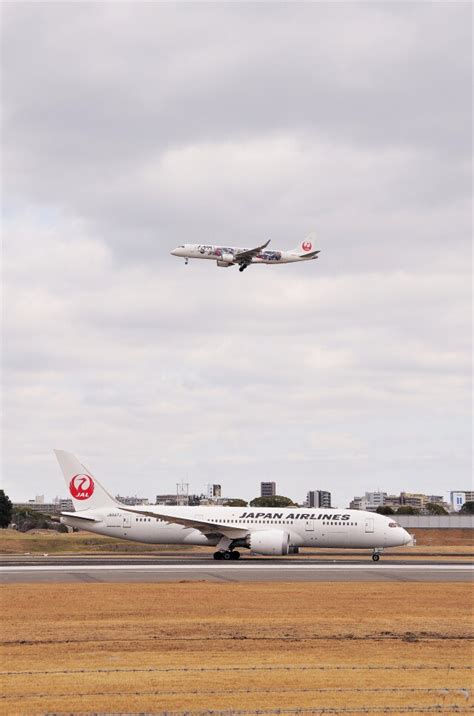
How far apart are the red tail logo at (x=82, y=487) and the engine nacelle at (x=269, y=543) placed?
12361mm

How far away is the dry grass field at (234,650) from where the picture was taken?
653 inches

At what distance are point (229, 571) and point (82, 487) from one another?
1934 cm

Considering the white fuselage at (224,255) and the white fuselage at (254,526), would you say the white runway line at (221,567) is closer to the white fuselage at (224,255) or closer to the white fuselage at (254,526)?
the white fuselage at (254,526)

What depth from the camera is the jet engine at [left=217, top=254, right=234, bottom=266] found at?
7181 cm

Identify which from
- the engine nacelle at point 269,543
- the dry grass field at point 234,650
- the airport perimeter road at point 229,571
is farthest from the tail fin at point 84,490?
the dry grass field at point 234,650

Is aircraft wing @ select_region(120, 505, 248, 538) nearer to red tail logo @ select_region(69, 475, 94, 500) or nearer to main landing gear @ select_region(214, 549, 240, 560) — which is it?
main landing gear @ select_region(214, 549, 240, 560)

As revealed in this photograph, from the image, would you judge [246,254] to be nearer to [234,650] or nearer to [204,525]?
[204,525]

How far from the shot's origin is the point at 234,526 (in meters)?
57.8

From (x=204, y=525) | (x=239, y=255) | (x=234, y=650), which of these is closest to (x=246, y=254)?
(x=239, y=255)

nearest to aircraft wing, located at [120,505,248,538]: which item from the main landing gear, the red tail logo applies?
the main landing gear

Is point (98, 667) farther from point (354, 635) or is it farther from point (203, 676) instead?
point (354, 635)

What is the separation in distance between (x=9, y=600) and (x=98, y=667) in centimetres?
1327

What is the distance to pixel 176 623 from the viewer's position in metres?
26.3

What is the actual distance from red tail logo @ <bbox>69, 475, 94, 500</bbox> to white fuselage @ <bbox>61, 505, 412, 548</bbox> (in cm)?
145
